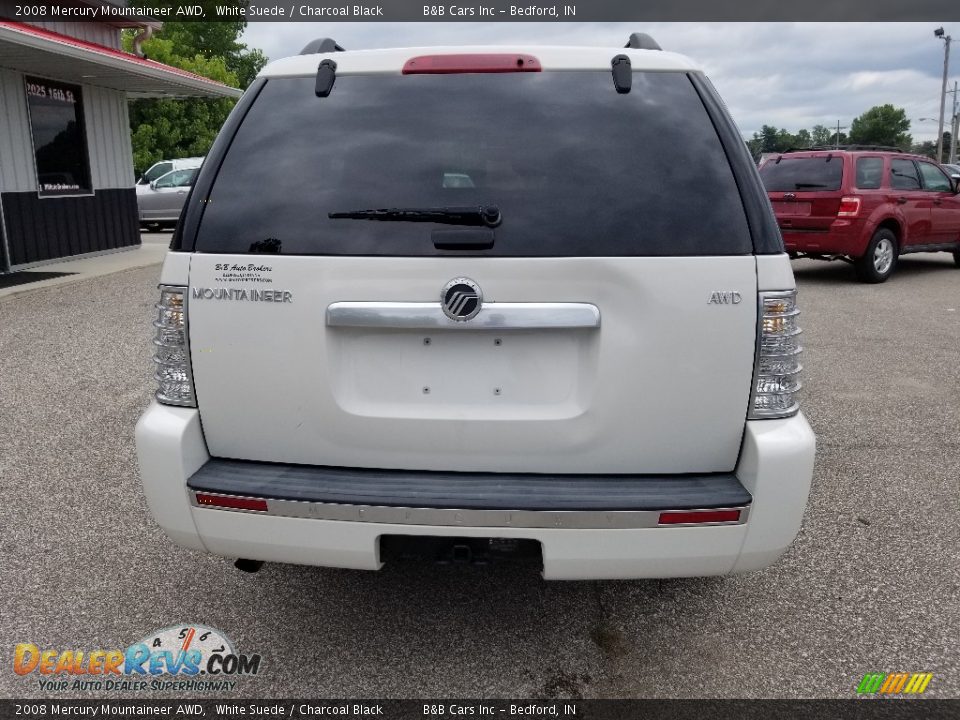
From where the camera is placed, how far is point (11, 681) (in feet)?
8.52

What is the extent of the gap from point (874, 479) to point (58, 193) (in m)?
12.9

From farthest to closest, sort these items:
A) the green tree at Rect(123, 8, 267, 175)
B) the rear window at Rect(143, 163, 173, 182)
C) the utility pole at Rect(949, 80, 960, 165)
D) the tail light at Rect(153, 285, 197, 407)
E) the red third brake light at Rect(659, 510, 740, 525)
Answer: the utility pole at Rect(949, 80, 960, 165)
the green tree at Rect(123, 8, 267, 175)
the rear window at Rect(143, 163, 173, 182)
the tail light at Rect(153, 285, 197, 407)
the red third brake light at Rect(659, 510, 740, 525)

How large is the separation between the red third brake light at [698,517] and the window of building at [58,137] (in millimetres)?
12874

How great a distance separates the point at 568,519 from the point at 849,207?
997cm

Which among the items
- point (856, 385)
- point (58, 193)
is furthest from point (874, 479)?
point (58, 193)

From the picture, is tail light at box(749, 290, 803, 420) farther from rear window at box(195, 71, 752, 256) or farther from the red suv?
the red suv

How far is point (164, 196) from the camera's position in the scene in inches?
809

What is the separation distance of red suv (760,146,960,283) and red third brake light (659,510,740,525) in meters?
9.09

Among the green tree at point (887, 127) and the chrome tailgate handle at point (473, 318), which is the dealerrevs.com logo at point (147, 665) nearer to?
the chrome tailgate handle at point (473, 318)

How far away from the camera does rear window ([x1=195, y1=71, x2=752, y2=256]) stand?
2.25 m

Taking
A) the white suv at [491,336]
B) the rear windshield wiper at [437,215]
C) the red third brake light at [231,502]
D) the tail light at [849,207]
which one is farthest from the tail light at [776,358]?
the tail light at [849,207]

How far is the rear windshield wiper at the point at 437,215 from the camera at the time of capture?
7.37 feet

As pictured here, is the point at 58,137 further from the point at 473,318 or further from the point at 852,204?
the point at 473,318

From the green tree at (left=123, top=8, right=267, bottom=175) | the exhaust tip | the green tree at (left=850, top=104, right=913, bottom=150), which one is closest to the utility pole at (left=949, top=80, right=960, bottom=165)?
the green tree at (left=850, top=104, right=913, bottom=150)
